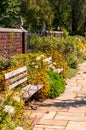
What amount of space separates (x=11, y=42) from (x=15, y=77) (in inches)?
189

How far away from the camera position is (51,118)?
25.6ft

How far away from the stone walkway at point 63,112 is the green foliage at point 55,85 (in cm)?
14

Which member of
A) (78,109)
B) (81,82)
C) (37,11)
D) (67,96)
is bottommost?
(37,11)

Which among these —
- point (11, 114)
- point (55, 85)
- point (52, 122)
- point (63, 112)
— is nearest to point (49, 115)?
point (63, 112)

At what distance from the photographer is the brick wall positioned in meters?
12.5

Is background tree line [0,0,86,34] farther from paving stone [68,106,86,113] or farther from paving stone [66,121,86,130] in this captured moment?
paving stone [66,121,86,130]

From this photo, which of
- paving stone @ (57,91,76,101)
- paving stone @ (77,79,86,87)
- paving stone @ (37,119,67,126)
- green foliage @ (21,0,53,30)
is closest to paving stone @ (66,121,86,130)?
paving stone @ (37,119,67,126)

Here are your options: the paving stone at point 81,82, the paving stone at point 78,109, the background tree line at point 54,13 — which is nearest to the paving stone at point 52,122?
the paving stone at point 78,109

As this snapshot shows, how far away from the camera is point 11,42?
13359 millimetres

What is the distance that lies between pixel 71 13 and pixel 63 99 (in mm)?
Answer: 33506

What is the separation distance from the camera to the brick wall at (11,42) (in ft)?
41.0

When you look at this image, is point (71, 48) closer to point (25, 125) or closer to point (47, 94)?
point (47, 94)

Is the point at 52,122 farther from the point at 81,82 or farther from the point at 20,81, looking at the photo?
the point at 81,82

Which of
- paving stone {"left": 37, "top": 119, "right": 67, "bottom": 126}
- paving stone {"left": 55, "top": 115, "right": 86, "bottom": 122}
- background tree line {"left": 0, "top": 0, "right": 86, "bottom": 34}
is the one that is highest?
paving stone {"left": 37, "top": 119, "right": 67, "bottom": 126}
